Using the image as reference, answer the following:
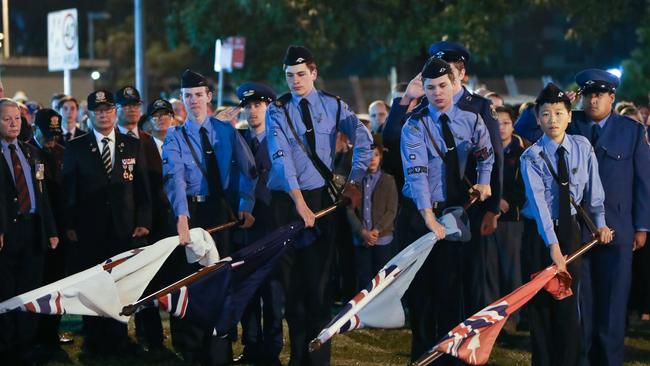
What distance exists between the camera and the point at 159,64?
5228 cm

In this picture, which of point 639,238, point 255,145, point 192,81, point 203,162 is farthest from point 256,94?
point 639,238

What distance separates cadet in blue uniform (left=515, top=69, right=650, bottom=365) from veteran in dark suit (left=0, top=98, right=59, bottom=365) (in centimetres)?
414

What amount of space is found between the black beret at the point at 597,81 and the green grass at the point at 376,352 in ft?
7.96

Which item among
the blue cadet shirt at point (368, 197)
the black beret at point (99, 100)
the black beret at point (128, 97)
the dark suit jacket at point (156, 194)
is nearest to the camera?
the black beret at point (99, 100)

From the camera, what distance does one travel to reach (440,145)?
8812 millimetres

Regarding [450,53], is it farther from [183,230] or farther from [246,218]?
[183,230]

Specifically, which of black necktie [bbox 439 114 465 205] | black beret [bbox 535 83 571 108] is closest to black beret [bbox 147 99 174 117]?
black necktie [bbox 439 114 465 205]

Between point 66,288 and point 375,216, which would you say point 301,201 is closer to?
point 66,288

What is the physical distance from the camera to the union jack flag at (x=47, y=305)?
9.18 m

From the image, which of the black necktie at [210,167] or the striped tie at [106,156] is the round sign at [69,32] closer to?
the striped tie at [106,156]

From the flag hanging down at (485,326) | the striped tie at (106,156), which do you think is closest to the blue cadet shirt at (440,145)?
the flag hanging down at (485,326)

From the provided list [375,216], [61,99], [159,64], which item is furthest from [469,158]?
[159,64]

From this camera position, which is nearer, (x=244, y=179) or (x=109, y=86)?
(x=244, y=179)

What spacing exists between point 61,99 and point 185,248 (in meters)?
5.78
